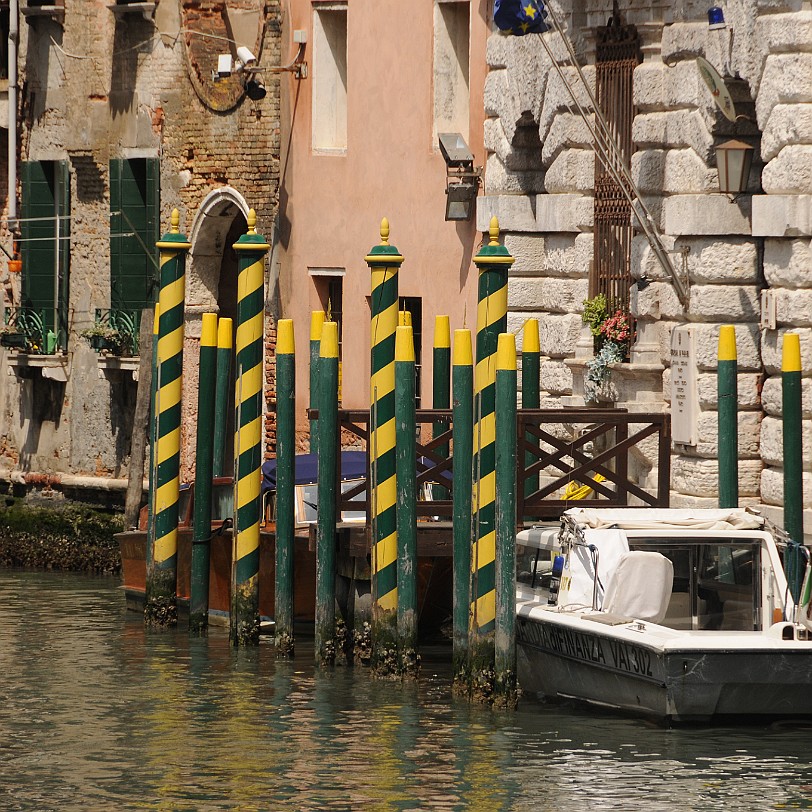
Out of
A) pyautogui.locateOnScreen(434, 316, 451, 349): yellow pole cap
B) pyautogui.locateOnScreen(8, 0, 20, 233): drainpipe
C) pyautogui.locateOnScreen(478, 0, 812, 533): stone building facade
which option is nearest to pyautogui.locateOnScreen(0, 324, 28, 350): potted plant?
pyautogui.locateOnScreen(8, 0, 20, 233): drainpipe

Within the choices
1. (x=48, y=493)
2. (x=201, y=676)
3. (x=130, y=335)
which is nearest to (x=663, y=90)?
(x=201, y=676)

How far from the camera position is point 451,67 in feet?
70.1

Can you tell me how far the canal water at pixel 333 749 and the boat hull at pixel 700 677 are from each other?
0.44 ft

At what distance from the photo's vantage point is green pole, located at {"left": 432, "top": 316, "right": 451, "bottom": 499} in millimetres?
17223

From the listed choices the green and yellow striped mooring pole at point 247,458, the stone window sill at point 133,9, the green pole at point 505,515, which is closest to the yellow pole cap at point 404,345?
the green pole at point 505,515

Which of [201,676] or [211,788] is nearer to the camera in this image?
[211,788]

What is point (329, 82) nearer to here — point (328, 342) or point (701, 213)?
point (701, 213)

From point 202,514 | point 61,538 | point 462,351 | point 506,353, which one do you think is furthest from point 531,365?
point 61,538

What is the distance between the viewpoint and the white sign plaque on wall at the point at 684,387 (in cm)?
1659

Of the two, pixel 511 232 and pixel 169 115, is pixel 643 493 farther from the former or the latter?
pixel 169 115

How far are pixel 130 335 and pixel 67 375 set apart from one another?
138 cm

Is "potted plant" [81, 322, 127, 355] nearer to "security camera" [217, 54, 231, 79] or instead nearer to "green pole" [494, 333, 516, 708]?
"security camera" [217, 54, 231, 79]

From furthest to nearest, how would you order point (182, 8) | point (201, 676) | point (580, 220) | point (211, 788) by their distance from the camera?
1. point (182, 8)
2. point (580, 220)
3. point (201, 676)
4. point (211, 788)

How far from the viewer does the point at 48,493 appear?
2536cm
